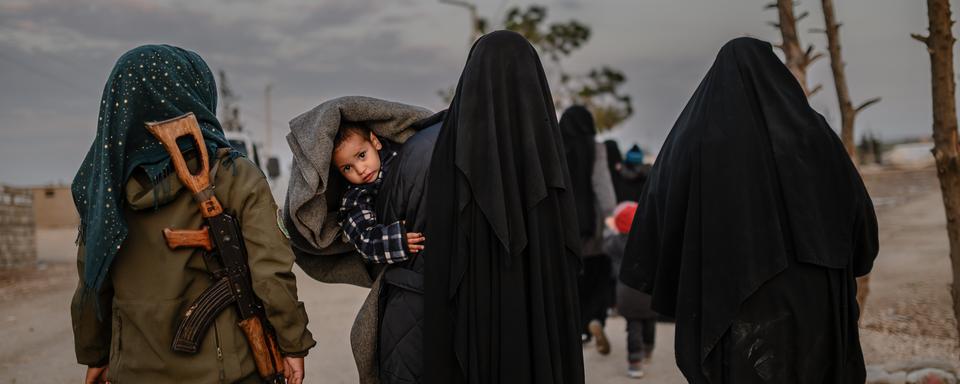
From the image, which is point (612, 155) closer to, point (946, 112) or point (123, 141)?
point (946, 112)

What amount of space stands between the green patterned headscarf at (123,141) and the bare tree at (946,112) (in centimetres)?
409

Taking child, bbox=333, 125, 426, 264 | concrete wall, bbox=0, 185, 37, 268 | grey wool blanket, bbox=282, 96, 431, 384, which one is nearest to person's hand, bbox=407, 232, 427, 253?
child, bbox=333, 125, 426, 264

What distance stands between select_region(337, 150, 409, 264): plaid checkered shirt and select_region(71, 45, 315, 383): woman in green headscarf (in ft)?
1.05

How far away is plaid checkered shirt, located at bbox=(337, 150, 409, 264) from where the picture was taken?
2.67 metres

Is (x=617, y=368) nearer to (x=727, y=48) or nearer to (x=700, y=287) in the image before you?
(x=700, y=287)

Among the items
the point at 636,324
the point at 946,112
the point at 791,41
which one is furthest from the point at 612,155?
the point at 946,112

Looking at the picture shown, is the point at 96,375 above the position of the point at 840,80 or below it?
below

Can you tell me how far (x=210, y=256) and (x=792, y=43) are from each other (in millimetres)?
4711

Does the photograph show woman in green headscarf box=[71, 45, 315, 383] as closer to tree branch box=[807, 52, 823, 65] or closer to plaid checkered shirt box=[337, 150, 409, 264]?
plaid checkered shirt box=[337, 150, 409, 264]

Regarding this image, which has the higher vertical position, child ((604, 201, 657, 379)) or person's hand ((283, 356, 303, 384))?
person's hand ((283, 356, 303, 384))

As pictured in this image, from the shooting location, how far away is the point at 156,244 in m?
2.45

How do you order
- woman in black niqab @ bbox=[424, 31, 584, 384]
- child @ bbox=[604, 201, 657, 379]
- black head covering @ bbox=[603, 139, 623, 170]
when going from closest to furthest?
woman in black niqab @ bbox=[424, 31, 584, 384]
child @ bbox=[604, 201, 657, 379]
black head covering @ bbox=[603, 139, 623, 170]

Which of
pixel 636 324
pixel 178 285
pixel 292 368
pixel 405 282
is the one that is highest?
pixel 178 285

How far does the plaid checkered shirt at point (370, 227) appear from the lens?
2.67 metres
